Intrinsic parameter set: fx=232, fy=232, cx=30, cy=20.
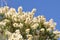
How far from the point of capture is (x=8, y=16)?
27.4 feet

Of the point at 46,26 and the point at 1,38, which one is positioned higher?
the point at 46,26

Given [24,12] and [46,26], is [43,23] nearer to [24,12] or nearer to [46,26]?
[46,26]

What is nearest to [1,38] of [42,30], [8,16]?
[8,16]

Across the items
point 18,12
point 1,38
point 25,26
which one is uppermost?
point 18,12

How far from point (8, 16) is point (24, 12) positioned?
2.14 ft

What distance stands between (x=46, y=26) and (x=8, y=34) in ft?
5.09

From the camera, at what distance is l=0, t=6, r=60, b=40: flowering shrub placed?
8.09 metres

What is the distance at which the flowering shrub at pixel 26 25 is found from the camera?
8.09 metres

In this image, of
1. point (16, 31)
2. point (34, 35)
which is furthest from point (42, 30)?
point (16, 31)

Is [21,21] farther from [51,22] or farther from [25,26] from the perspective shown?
[51,22]

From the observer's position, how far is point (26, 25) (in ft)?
27.0

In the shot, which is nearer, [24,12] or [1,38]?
[1,38]

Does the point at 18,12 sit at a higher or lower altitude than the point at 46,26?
higher

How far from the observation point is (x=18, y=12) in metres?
8.57
